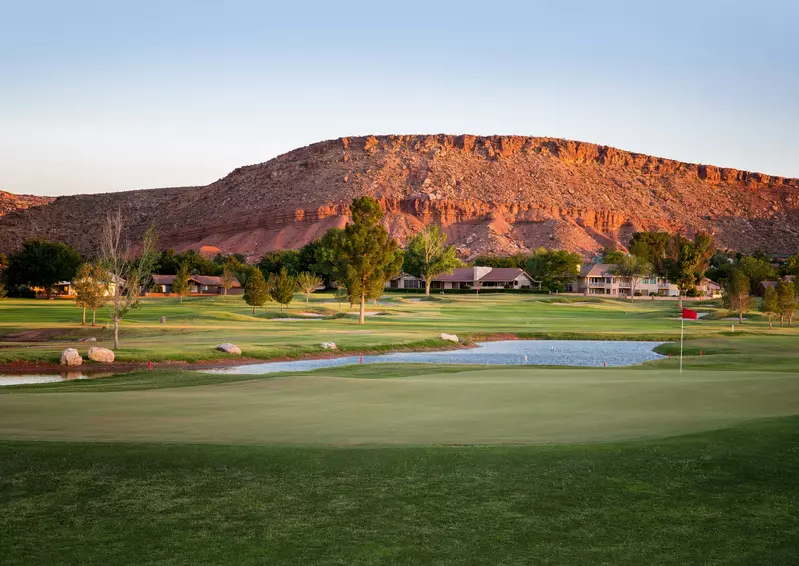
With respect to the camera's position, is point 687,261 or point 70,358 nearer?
point 70,358

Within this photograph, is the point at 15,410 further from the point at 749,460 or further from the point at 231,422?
the point at 749,460

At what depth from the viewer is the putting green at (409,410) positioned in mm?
14586

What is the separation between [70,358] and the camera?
34875mm

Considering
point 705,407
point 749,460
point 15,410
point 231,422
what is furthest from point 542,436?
point 15,410

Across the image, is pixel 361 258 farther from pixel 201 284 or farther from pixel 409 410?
pixel 201 284

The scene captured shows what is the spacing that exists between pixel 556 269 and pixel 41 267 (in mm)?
84353

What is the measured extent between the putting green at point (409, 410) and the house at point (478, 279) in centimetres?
12528

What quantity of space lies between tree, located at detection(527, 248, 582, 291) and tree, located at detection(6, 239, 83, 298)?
78233 millimetres

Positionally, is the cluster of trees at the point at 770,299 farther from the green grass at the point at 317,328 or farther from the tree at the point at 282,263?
the tree at the point at 282,263

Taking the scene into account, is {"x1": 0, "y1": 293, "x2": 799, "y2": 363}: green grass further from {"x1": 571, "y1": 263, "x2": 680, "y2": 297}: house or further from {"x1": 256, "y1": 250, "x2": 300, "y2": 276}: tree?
{"x1": 571, "y1": 263, "x2": 680, "y2": 297}: house

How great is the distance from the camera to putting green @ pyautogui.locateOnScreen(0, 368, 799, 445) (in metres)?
14.6

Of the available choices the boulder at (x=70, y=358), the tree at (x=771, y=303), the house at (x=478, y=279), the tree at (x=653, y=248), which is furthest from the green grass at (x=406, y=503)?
the house at (x=478, y=279)

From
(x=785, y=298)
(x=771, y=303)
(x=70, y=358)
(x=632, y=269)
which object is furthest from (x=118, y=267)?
(x=632, y=269)

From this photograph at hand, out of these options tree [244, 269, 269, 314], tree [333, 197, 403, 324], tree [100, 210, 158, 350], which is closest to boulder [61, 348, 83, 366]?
tree [100, 210, 158, 350]
